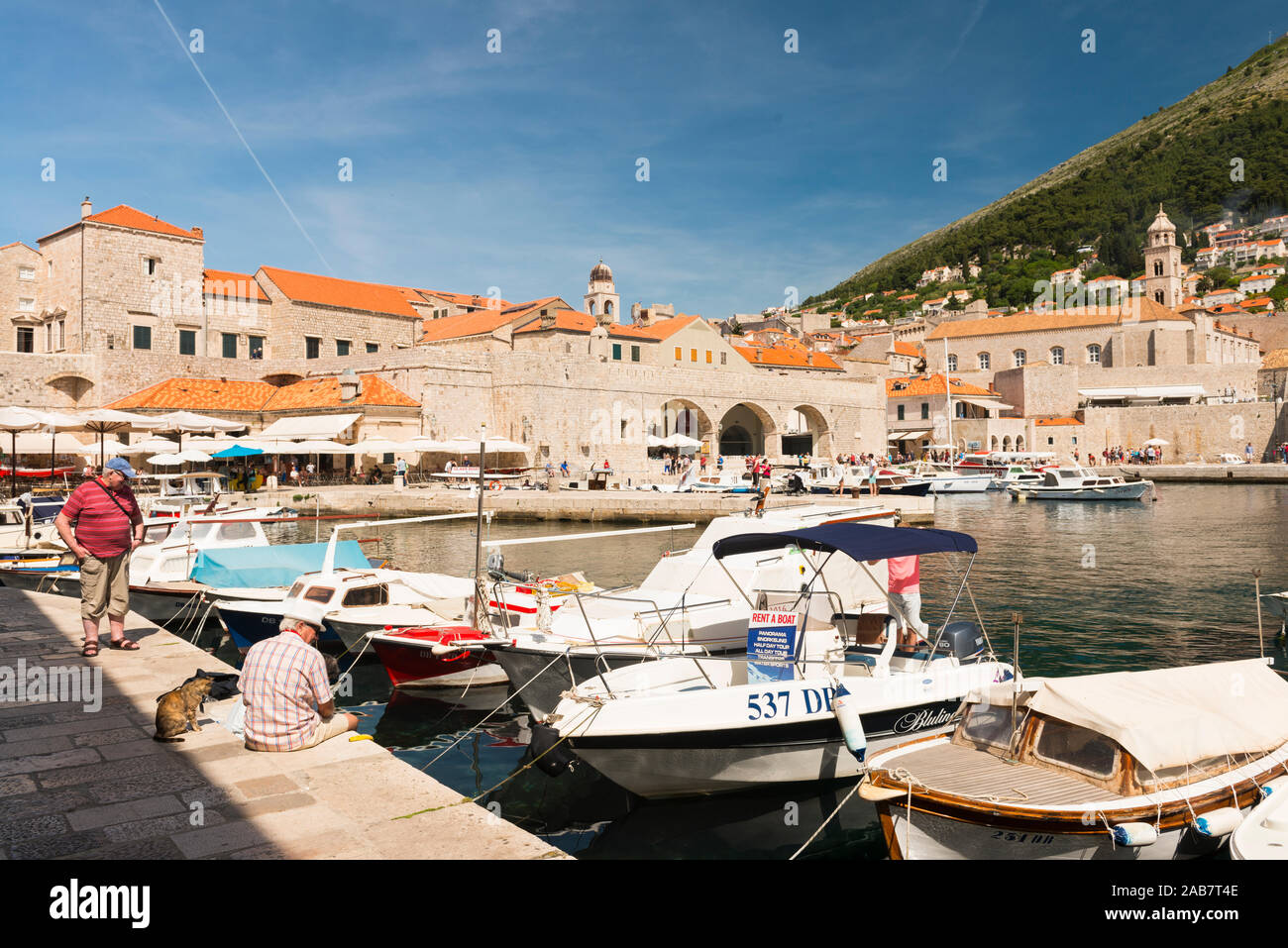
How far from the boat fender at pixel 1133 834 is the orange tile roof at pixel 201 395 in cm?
3611

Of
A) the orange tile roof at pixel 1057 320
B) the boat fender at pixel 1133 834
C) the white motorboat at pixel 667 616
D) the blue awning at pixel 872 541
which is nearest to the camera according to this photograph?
the boat fender at pixel 1133 834

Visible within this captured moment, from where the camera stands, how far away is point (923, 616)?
12312 millimetres

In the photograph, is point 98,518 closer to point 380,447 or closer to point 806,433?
point 380,447

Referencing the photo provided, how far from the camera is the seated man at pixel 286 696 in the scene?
15.5ft

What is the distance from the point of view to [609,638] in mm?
8227

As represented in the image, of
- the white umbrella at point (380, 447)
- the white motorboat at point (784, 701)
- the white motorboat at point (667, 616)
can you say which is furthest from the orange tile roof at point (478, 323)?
the white motorboat at point (784, 701)

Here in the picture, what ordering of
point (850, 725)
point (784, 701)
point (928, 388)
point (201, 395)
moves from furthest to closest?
1. point (928, 388)
2. point (201, 395)
3. point (784, 701)
4. point (850, 725)

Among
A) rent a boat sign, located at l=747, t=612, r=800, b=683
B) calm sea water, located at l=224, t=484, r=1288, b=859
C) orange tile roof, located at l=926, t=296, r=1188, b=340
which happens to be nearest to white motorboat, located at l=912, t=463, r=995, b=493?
calm sea water, located at l=224, t=484, r=1288, b=859

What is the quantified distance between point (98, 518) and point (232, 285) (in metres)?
38.1

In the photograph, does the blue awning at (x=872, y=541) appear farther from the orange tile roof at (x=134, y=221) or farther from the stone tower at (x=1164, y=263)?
the stone tower at (x=1164, y=263)

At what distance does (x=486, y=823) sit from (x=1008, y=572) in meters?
15.2

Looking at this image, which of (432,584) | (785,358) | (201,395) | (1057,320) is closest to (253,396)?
(201,395)
